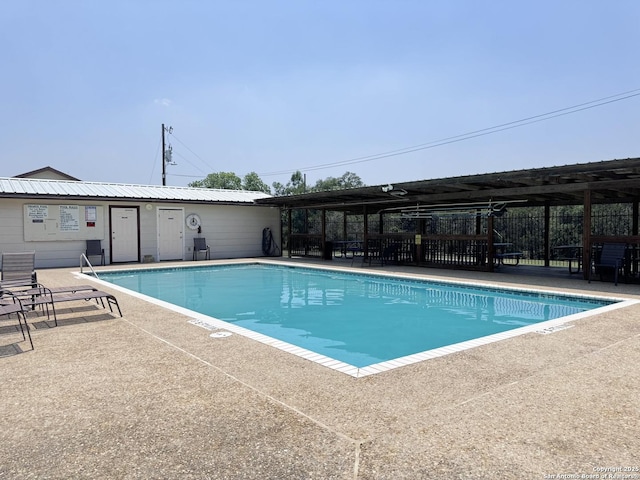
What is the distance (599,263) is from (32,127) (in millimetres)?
25530

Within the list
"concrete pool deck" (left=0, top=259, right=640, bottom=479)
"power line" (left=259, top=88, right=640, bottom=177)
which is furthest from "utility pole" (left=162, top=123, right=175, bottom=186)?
"concrete pool deck" (left=0, top=259, right=640, bottom=479)

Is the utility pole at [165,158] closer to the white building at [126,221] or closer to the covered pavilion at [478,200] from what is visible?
the white building at [126,221]

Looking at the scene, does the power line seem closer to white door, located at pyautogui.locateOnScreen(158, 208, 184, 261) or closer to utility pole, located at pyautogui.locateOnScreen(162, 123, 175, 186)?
utility pole, located at pyautogui.locateOnScreen(162, 123, 175, 186)

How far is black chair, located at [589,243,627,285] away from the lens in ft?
31.0

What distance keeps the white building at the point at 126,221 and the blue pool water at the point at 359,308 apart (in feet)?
9.47

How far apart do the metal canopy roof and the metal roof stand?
293cm

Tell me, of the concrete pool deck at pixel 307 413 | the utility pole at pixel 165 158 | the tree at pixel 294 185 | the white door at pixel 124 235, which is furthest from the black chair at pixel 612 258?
the tree at pixel 294 185

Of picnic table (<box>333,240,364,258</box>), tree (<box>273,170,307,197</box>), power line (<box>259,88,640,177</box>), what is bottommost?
picnic table (<box>333,240,364,258</box>)

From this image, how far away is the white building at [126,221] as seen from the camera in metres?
13.4

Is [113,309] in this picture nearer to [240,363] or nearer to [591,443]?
[240,363]

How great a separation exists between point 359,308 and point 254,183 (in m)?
28.4

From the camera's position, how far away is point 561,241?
17703 mm

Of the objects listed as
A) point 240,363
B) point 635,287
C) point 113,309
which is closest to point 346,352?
point 240,363

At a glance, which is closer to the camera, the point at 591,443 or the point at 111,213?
the point at 591,443
